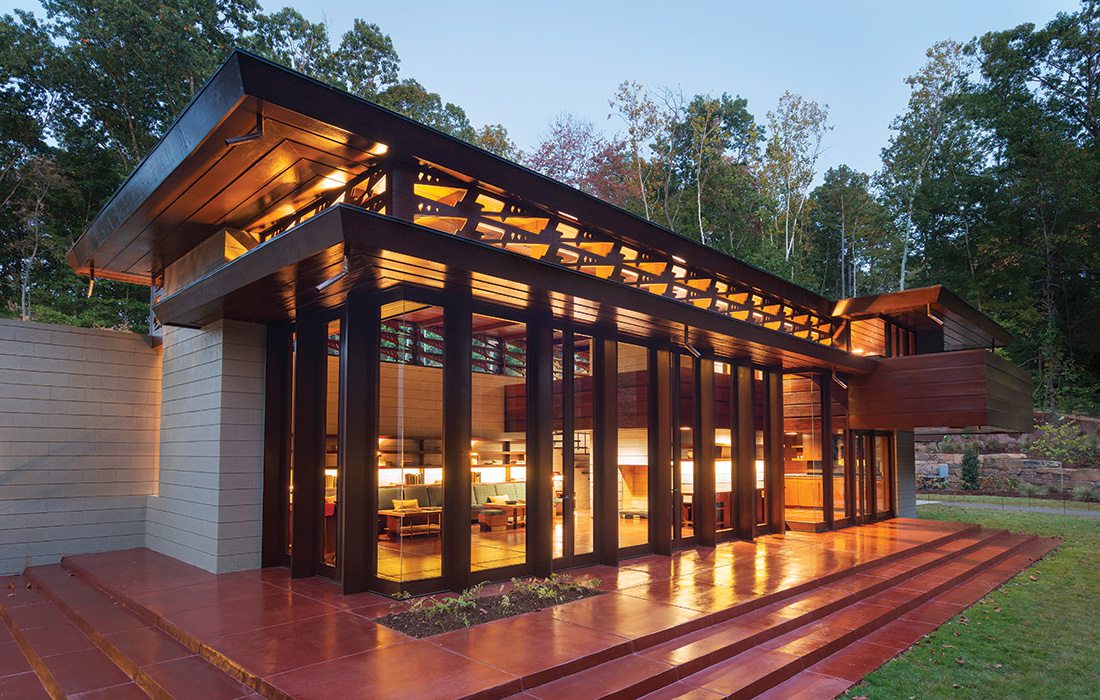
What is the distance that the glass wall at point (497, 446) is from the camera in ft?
22.2

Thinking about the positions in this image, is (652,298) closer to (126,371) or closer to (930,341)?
(126,371)

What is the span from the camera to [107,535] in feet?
29.1

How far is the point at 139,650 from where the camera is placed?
490 centimetres

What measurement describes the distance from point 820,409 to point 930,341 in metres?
5.43

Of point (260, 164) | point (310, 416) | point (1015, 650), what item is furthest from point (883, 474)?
point (260, 164)

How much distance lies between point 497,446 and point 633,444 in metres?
2.42

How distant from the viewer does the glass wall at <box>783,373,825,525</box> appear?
480 inches

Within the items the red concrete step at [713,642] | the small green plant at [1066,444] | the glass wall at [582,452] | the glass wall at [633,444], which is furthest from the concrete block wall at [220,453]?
the small green plant at [1066,444]

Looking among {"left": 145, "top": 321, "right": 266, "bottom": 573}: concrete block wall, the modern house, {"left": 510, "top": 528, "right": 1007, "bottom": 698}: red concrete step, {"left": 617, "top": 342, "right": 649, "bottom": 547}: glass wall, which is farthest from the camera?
{"left": 617, "top": 342, "right": 649, "bottom": 547}: glass wall

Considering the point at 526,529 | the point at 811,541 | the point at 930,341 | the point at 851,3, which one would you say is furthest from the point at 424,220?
the point at 851,3

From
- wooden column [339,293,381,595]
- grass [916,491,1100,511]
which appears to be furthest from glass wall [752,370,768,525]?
grass [916,491,1100,511]

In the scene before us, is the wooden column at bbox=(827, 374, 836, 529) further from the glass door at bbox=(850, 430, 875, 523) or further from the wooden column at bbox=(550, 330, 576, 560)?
the wooden column at bbox=(550, 330, 576, 560)

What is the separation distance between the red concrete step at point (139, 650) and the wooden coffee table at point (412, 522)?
1.89m

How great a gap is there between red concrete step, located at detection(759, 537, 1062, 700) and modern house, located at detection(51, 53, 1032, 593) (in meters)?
2.87
